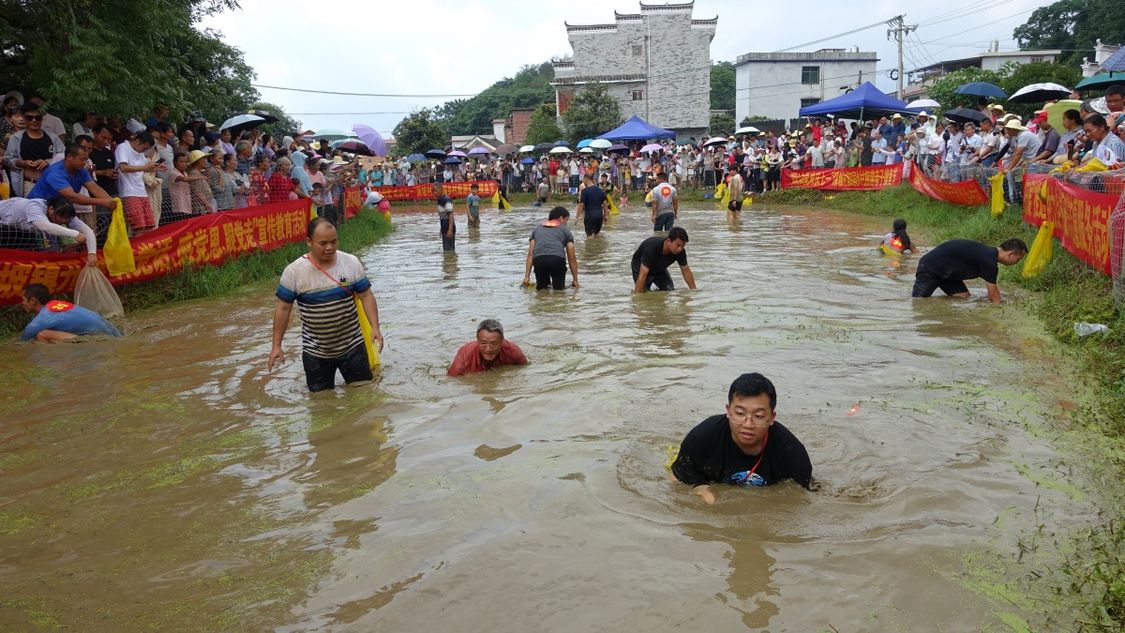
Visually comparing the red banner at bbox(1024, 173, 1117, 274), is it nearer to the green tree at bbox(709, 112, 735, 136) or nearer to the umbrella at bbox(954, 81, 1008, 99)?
the umbrella at bbox(954, 81, 1008, 99)

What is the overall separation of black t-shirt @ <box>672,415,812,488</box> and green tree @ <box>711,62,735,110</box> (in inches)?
3177

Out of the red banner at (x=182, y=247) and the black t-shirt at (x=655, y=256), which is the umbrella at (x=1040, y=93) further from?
the red banner at (x=182, y=247)

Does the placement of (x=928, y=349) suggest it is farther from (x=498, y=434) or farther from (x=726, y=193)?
(x=726, y=193)

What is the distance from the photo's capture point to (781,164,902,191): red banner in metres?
25.0

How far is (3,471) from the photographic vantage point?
5.69 metres

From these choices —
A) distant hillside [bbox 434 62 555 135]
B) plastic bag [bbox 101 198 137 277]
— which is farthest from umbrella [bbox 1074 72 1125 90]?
distant hillside [bbox 434 62 555 135]

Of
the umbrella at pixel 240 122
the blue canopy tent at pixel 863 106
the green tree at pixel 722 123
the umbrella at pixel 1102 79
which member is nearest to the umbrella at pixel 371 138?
the umbrella at pixel 240 122

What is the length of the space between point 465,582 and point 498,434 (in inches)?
89.3

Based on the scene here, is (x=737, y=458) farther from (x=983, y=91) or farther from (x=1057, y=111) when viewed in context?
(x=983, y=91)

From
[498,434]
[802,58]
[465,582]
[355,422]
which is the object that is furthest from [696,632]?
[802,58]

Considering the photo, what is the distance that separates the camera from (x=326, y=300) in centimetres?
695

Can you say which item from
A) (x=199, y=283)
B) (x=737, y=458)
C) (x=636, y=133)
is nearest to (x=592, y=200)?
(x=199, y=283)

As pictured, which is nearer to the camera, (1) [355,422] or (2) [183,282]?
(1) [355,422]

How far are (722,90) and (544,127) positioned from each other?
33734 mm
